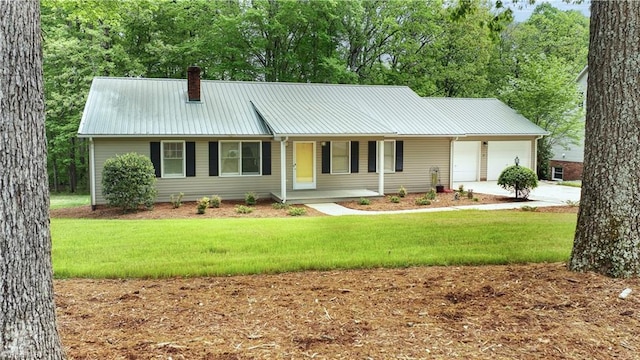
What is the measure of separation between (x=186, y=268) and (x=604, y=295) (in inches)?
168

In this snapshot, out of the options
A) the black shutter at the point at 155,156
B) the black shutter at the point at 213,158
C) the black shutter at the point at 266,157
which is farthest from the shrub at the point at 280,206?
the black shutter at the point at 155,156

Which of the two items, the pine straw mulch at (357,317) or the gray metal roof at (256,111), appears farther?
the gray metal roof at (256,111)

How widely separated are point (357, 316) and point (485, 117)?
22.0m

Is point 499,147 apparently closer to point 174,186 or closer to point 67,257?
point 174,186

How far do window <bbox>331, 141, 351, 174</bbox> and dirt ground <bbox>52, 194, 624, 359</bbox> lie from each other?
41.1ft

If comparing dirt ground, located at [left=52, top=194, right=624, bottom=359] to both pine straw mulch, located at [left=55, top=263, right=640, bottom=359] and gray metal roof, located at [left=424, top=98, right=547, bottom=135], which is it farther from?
gray metal roof, located at [left=424, top=98, right=547, bottom=135]

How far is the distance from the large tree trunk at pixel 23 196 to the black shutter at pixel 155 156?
524 inches

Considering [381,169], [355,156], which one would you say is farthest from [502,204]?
[355,156]

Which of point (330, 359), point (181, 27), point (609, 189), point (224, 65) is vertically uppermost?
point (181, 27)

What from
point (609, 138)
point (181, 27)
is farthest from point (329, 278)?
point (181, 27)

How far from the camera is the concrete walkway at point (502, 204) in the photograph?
46.0ft

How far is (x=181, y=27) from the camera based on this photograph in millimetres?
26688

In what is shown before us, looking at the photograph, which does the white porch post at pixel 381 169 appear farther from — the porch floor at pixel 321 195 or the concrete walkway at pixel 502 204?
the concrete walkway at pixel 502 204

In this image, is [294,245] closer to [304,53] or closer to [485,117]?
[485,117]
